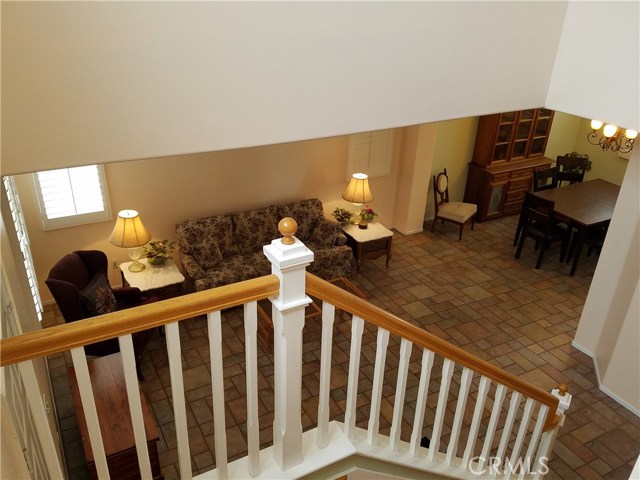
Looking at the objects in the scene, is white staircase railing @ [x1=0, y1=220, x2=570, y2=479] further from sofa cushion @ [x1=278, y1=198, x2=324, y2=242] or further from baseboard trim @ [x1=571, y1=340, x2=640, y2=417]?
sofa cushion @ [x1=278, y1=198, x2=324, y2=242]

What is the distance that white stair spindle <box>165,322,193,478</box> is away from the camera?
1715 mm

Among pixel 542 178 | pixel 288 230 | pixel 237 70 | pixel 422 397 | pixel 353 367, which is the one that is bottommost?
pixel 542 178

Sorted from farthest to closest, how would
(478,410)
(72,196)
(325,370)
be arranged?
(72,196) < (478,410) < (325,370)

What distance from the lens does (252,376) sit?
195 cm

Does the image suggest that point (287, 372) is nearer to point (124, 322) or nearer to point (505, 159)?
point (124, 322)

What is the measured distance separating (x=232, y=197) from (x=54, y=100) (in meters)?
4.81

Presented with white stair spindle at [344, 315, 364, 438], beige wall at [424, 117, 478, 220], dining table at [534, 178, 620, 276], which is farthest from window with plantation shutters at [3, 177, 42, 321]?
dining table at [534, 178, 620, 276]

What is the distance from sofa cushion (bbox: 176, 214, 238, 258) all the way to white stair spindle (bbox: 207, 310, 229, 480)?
4.28m

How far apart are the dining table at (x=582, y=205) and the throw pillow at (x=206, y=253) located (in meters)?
4.35

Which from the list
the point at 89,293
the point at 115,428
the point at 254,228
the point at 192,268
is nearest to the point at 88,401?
the point at 115,428

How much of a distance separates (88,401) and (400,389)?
1.34 m

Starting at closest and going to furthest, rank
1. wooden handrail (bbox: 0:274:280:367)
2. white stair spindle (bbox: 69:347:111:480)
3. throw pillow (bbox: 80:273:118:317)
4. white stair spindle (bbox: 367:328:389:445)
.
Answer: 1. wooden handrail (bbox: 0:274:280:367)
2. white stair spindle (bbox: 69:347:111:480)
3. white stair spindle (bbox: 367:328:389:445)
4. throw pillow (bbox: 80:273:118:317)

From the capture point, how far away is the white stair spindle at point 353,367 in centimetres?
210

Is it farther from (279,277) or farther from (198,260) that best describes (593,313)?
(279,277)
